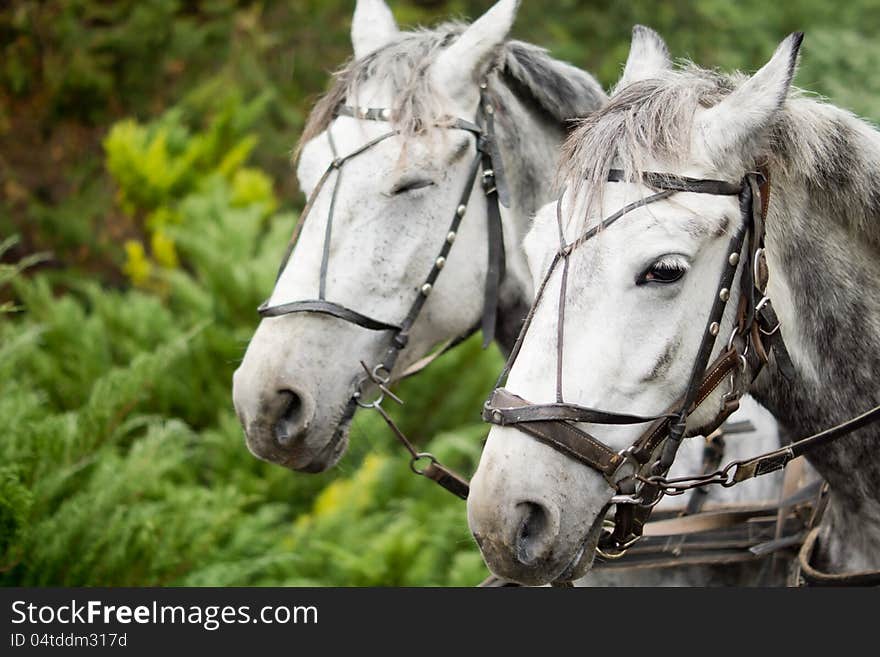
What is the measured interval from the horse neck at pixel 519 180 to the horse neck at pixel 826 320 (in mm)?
841

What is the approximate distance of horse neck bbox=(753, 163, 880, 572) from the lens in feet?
6.50

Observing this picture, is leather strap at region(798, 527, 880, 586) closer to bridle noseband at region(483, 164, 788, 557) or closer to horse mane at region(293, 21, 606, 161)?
bridle noseband at region(483, 164, 788, 557)

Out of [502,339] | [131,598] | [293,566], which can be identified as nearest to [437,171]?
[502,339]

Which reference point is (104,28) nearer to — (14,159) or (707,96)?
(14,159)

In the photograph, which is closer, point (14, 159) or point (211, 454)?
point (211, 454)

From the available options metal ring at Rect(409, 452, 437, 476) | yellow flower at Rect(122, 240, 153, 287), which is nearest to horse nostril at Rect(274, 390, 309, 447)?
metal ring at Rect(409, 452, 437, 476)

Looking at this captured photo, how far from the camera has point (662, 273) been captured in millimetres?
1821

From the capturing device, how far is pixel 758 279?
6.13ft

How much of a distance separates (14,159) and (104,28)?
129 centimetres

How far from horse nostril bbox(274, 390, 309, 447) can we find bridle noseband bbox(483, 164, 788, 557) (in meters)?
0.83

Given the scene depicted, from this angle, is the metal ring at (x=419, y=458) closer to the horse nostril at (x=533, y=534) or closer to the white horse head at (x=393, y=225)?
the white horse head at (x=393, y=225)

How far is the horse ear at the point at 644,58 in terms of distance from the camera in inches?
89.8

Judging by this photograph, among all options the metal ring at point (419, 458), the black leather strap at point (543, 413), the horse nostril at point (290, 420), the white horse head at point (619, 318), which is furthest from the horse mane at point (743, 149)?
the horse nostril at point (290, 420)

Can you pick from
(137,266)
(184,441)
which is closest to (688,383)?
(184,441)
